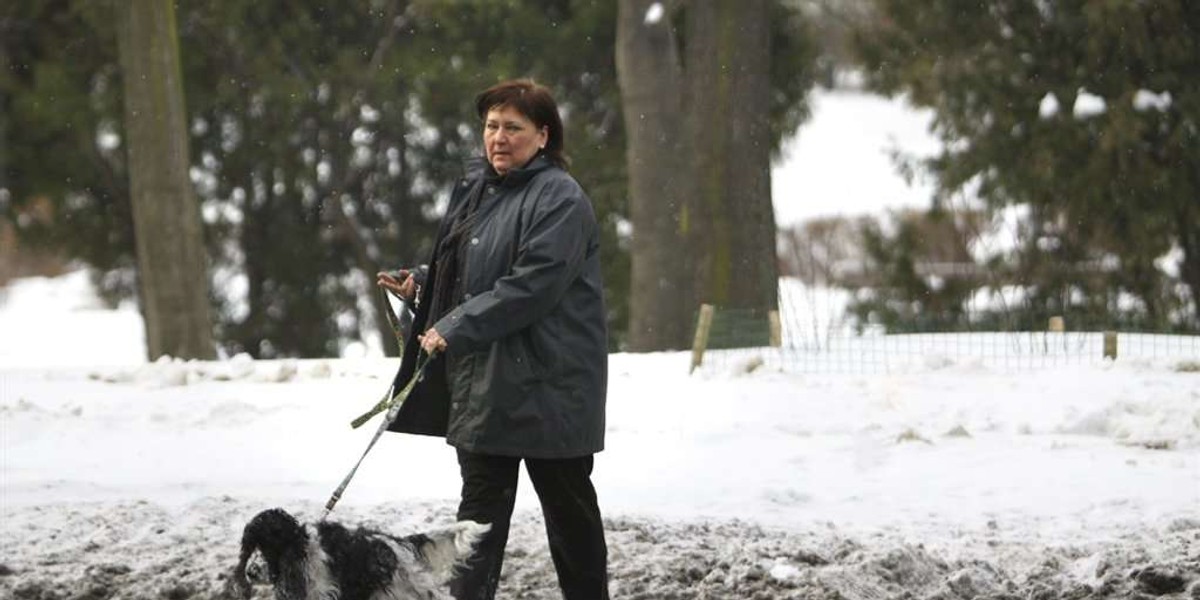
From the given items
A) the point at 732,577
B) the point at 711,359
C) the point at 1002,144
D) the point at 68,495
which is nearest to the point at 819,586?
the point at 732,577

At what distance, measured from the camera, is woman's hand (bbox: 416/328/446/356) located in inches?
205

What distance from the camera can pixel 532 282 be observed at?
5.27 m

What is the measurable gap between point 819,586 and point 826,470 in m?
2.72

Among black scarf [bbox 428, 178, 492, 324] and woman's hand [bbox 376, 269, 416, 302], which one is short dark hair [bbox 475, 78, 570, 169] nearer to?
black scarf [bbox 428, 178, 492, 324]

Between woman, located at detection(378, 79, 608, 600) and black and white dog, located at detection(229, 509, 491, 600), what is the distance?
0.33 meters

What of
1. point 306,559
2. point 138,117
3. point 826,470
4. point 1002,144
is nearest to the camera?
point 306,559

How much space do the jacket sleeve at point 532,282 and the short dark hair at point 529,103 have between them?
0.26 m

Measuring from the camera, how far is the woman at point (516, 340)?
209 inches

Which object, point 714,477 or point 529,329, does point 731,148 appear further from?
point 529,329

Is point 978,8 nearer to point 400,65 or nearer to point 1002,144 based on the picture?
point 1002,144

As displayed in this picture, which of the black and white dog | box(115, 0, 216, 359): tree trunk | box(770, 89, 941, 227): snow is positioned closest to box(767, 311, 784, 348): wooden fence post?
box(115, 0, 216, 359): tree trunk

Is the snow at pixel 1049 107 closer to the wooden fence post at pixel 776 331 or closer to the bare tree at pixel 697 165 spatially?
the bare tree at pixel 697 165

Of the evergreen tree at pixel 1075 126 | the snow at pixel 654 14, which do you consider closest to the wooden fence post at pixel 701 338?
the snow at pixel 654 14

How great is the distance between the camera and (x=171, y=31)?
17.0 metres
